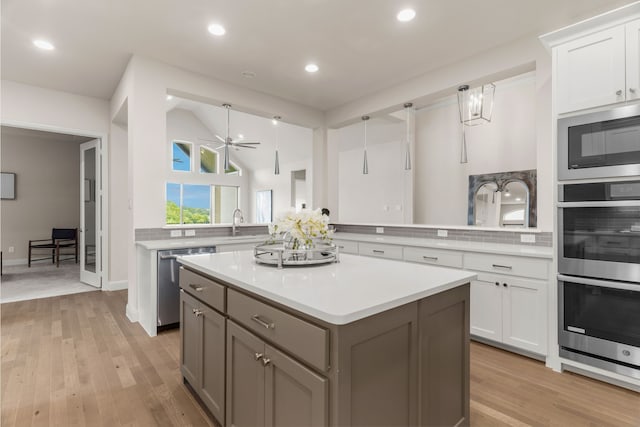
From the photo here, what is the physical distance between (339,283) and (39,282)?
618 centimetres

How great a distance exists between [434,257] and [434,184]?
9.22 feet

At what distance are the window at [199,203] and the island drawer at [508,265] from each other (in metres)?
8.60

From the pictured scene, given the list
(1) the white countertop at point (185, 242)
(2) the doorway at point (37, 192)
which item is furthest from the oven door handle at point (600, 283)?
(2) the doorway at point (37, 192)

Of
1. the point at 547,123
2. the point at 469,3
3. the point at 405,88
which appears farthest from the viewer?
the point at 405,88

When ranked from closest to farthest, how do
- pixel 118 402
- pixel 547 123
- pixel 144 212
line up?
pixel 118 402 < pixel 547 123 < pixel 144 212

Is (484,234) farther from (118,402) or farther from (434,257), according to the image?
(118,402)

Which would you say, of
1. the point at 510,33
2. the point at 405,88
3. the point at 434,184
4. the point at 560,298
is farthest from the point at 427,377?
the point at 434,184

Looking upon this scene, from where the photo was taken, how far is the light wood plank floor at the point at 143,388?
1.86 meters

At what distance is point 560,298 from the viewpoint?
237 centimetres

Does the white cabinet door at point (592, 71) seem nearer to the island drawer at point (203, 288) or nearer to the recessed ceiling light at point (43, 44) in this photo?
the island drawer at point (203, 288)

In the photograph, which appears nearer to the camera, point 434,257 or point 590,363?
point 590,363

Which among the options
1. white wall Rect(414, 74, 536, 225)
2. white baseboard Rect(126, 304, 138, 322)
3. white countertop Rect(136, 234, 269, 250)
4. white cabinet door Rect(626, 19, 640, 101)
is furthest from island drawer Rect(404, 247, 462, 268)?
white baseboard Rect(126, 304, 138, 322)

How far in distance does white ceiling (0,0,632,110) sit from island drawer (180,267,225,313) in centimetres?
215

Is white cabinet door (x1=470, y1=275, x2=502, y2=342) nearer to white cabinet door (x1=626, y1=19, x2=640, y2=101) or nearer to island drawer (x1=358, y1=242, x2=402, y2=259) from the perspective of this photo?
island drawer (x1=358, y1=242, x2=402, y2=259)
